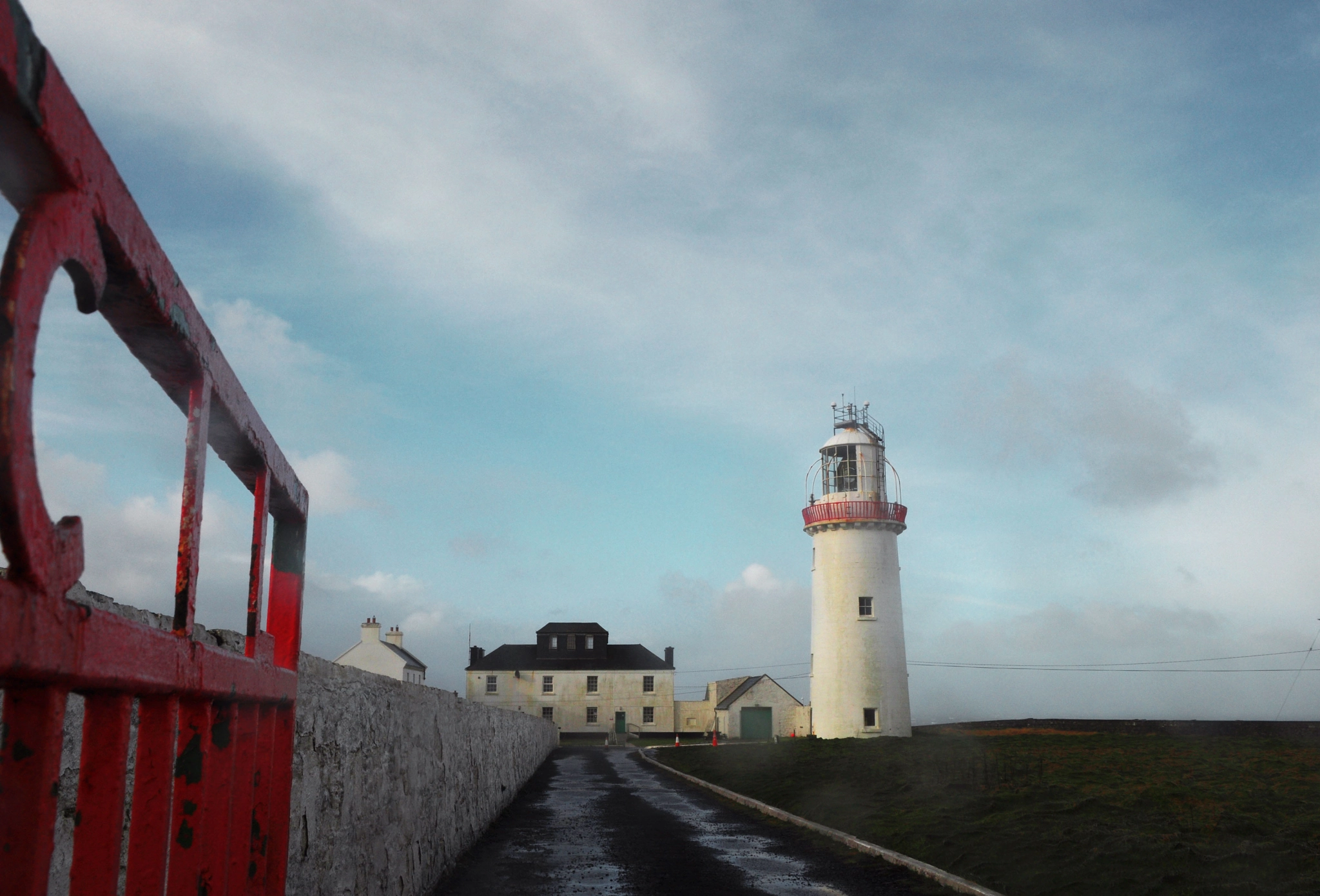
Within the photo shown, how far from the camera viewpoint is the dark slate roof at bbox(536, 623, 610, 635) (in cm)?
6297

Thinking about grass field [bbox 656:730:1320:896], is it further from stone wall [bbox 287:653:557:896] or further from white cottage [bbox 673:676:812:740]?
white cottage [bbox 673:676:812:740]

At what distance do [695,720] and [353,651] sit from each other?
2071 centimetres

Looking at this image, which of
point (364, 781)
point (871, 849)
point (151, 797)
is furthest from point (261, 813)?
point (871, 849)

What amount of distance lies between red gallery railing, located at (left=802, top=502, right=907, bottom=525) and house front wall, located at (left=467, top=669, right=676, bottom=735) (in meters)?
28.9

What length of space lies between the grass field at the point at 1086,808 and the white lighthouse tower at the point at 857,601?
8.16 meters

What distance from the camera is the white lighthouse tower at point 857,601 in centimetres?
3300

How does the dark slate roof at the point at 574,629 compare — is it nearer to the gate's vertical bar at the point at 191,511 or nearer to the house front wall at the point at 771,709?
the house front wall at the point at 771,709

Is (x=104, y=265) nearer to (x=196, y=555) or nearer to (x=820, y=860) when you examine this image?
(x=196, y=555)

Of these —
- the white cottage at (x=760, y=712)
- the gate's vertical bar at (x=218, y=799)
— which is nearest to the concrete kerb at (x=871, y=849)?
the gate's vertical bar at (x=218, y=799)

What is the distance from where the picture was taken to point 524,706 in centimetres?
6088

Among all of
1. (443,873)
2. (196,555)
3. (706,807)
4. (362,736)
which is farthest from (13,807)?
(706,807)

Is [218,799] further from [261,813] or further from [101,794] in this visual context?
[101,794]

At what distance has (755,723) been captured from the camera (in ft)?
186

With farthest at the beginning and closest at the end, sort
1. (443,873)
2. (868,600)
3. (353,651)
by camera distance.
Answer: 1. (353,651)
2. (868,600)
3. (443,873)
